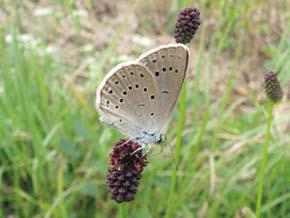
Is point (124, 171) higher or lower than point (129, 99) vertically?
lower

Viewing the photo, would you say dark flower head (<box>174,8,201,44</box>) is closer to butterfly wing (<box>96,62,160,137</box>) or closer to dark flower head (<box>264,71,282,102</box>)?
butterfly wing (<box>96,62,160,137</box>)

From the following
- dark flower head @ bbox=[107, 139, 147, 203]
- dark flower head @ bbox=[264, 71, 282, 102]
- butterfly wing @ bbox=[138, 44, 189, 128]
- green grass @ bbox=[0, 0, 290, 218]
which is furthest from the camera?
green grass @ bbox=[0, 0, 290, 218]

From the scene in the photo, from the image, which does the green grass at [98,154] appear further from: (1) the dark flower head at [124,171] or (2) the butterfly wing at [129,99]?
(1) the dark flower head at [124,171]

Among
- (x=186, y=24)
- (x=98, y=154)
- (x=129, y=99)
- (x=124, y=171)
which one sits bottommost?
(x=98, y=154)

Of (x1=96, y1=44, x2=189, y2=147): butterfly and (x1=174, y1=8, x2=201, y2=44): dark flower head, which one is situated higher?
(x1=174, y1=8, x2=201, y2=44): dark flower head

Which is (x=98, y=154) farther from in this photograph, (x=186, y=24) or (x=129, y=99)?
(x=186, y=24)

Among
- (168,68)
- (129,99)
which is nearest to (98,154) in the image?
(129,99)

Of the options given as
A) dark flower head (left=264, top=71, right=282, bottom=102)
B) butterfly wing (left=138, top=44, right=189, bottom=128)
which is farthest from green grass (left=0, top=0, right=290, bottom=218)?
butterfly wing (left=138, top=44, right=189, bottom=128)
